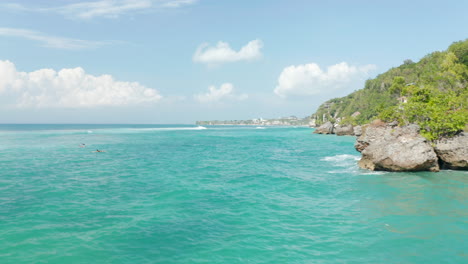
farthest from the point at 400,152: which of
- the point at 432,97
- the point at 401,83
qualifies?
the point at 401,83

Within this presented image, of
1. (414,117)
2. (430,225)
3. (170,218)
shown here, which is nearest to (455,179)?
(414,117)

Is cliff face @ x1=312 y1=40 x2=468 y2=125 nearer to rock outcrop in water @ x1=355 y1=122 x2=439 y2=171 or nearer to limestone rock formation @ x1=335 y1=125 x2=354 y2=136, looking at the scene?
rock outcrop in water @ x1=355 y1=122 x2=439 y2=171

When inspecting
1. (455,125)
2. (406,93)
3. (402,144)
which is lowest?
(402,144)

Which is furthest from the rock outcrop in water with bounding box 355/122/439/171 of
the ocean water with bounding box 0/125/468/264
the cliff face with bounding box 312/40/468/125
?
the cliff face with bounding box 312/40/468/125

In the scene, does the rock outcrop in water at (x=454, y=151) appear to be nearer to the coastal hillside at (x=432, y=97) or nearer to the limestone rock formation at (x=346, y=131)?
the coastal hillside at (x=432, y=97)

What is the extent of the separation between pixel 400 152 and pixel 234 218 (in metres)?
19.0

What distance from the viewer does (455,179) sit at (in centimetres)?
2384

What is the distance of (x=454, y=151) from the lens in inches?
1051

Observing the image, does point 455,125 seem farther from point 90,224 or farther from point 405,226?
point 90,224

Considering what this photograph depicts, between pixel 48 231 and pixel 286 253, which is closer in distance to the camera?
pixel 286 253

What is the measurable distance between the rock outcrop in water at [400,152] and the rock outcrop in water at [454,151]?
120 cm

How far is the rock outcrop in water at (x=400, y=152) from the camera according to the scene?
26.4 m

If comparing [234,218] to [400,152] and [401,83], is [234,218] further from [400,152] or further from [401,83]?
[401,83]

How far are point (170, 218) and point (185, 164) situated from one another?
19.6m
